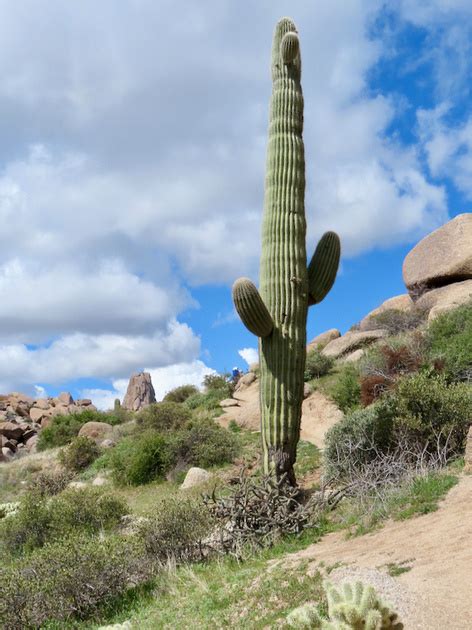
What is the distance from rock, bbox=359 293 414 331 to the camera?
2525 cm

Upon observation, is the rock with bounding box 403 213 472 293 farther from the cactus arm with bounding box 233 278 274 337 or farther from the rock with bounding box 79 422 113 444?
the cactus arm with bounding box 233 278 274 337

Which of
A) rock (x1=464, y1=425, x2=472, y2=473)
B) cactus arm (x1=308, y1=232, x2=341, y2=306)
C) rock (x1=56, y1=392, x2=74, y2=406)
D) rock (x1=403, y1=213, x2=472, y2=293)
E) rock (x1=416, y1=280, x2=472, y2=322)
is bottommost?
rock (x1=464, y1=425, x2=472, y2=473)

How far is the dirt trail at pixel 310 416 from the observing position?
16.7m

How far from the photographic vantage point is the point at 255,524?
26.9 feet

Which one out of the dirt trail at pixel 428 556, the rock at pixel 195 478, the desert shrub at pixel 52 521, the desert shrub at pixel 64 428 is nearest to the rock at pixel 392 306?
the desert shrub at pixel 64 428

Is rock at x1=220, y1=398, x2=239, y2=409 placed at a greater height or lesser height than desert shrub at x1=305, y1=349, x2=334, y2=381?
lesser

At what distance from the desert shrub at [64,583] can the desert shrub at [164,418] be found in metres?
11.3

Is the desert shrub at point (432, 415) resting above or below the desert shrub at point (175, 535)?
above

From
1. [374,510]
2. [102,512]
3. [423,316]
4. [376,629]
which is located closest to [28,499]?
[102,512]

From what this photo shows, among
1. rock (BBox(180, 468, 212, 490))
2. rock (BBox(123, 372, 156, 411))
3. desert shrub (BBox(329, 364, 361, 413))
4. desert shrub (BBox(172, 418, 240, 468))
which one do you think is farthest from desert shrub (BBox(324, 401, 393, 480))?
rock (BBox(123, 372, 156, 411))

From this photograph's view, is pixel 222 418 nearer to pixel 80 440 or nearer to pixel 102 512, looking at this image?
pixel 80 440

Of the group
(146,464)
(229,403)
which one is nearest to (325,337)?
(229,403)

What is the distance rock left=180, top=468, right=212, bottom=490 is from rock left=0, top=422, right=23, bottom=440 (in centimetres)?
2067

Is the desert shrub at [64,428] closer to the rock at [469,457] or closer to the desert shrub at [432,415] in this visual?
the desert shrub at [432,415]
